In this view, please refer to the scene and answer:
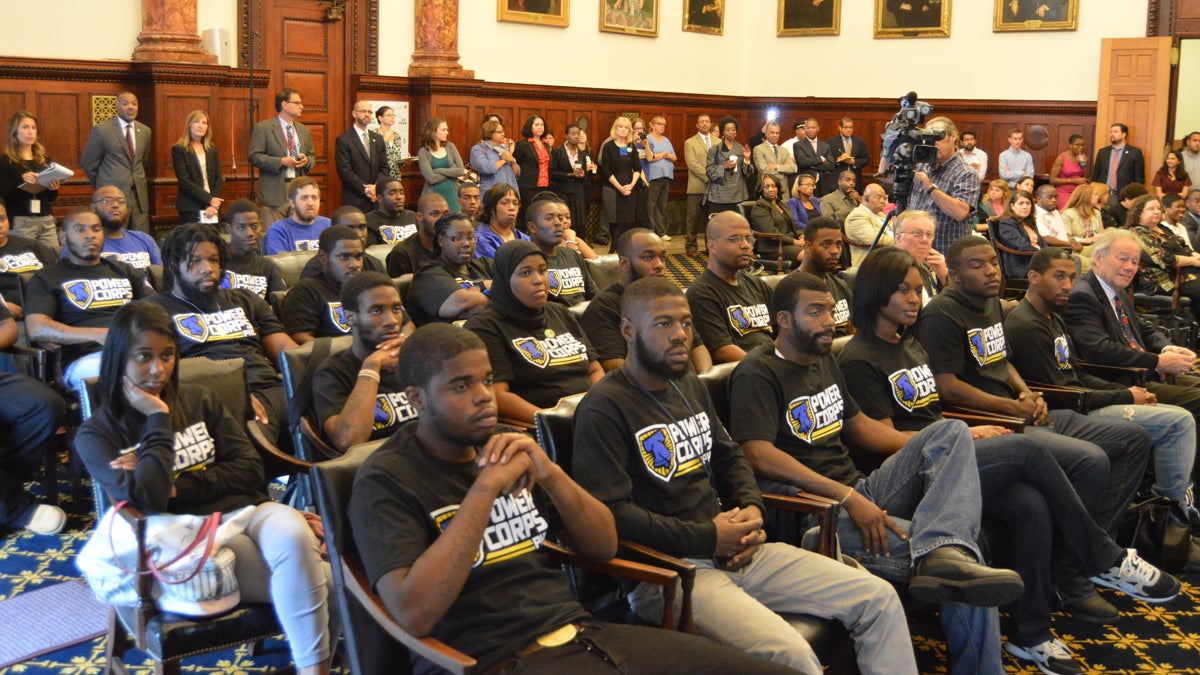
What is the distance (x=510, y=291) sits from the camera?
4.25 metres

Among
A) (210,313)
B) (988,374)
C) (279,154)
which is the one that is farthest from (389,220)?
(988,374)

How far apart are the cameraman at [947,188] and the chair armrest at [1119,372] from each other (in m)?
1.67

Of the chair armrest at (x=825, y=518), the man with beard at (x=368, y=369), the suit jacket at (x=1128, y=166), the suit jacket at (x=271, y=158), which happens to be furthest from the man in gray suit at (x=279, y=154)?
the suit jacket at (x=1128, y=166)

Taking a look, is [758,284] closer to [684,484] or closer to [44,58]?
[684,484]

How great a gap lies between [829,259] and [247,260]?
8.62 feet

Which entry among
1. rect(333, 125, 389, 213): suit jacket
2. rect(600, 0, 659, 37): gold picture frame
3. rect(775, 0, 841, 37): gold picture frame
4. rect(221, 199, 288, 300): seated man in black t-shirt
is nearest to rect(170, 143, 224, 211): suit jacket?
rect(333, 125, 389, 213): suit jacket

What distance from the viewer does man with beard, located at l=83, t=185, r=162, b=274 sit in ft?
18.5

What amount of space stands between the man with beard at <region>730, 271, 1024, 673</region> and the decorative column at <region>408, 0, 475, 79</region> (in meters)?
8.82

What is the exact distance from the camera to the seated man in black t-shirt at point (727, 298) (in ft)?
15.7

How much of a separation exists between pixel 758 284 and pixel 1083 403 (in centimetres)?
139

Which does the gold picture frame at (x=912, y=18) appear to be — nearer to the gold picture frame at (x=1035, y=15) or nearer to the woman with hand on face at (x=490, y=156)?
the gold picture frame at (x=1035, y=15)

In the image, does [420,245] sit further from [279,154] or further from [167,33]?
[167,33]

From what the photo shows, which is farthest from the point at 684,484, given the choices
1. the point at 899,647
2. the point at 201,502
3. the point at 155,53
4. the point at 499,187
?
the point at 155,53

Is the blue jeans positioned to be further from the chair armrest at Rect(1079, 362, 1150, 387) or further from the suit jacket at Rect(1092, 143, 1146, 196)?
the suit jacket at Rect(1092, 143, 1146, 196)
